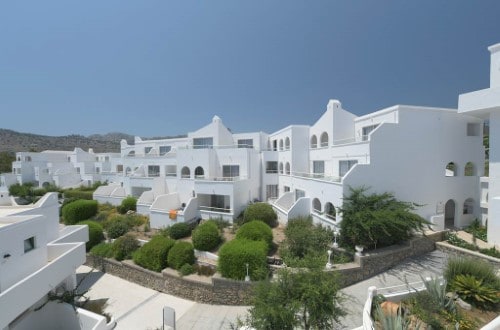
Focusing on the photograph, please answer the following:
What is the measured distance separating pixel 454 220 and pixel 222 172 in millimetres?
24653

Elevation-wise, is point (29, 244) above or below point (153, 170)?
below

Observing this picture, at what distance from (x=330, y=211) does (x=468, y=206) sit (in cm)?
1286

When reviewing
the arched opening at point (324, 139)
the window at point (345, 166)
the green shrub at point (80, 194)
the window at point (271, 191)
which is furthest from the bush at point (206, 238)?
the green shrub at point (80, 194)

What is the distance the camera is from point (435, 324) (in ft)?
26.8

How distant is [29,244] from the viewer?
13.4 meters

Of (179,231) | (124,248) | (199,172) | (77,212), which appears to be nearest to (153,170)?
(199,172)

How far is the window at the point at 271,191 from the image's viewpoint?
30489 millimetres

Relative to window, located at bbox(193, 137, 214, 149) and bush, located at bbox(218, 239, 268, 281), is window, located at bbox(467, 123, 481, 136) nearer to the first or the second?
bush, located at bbox(218, 239, 268, 281)

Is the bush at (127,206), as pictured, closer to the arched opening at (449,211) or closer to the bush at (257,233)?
the bush at (257,233)

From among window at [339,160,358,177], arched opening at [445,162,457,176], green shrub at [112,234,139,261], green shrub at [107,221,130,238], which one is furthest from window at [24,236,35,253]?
arched opening at [445,162,457,176]

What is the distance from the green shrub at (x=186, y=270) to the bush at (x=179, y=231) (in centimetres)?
570

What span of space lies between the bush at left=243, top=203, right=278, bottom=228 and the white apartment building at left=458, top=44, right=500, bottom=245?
16.5 meters

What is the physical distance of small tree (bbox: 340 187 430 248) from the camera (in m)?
15.2

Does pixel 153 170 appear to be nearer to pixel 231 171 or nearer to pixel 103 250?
pixel 231 171
